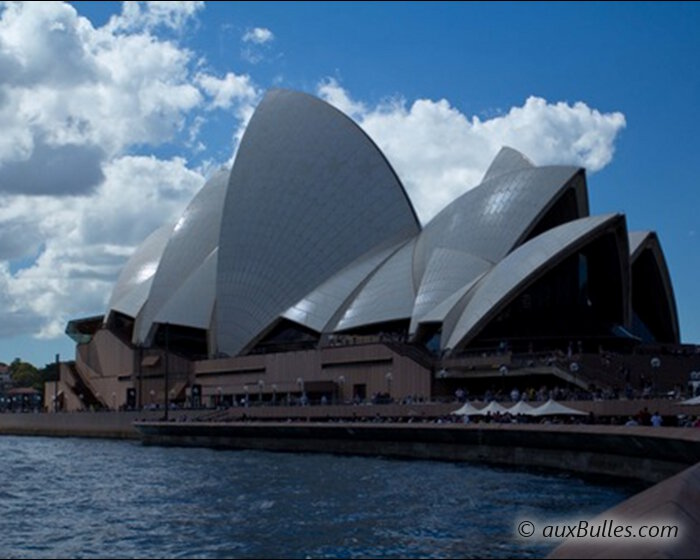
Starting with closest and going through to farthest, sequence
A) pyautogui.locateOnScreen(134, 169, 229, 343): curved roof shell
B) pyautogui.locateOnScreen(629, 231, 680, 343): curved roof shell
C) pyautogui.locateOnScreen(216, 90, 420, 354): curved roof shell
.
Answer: pyautogui.locateOnScreen(629, 231, 680, 343): curved roof shell < pyautogui.locateOnScreen(216, 90, 420, 354): curved roof shell < pyautogui.locateOnScreen(134, 169, 229, 343): curved roof shell

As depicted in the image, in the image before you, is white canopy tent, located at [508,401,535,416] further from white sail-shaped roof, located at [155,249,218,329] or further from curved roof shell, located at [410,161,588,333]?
white sail-shaped roof, located at [155,249,218,329]

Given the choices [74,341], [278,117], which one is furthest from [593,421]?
[74,341]

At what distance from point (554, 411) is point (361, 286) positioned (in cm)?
2280

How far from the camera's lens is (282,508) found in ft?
63.5

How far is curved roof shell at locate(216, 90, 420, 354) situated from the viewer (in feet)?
183

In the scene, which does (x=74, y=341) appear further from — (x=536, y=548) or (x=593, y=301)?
(x=536, y=548)

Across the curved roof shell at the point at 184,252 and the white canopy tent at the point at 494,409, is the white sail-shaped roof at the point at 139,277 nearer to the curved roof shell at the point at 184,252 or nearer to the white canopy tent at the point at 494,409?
the curved roof shell at the point at 184,252

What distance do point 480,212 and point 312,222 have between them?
10.4m

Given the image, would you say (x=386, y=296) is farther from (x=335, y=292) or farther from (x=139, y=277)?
(x=139, y=277)

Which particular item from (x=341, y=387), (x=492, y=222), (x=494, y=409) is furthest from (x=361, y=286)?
(x=494, y=409)

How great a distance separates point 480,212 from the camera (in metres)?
49.6

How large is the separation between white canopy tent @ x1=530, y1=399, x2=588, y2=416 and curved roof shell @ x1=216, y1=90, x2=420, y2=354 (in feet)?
77.7

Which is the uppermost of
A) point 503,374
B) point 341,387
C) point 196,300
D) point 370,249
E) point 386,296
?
point 370,249

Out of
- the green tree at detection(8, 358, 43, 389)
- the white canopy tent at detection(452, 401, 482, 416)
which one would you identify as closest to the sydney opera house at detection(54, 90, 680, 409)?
the white canopy tent at detection(452, 401, 482, 416)
